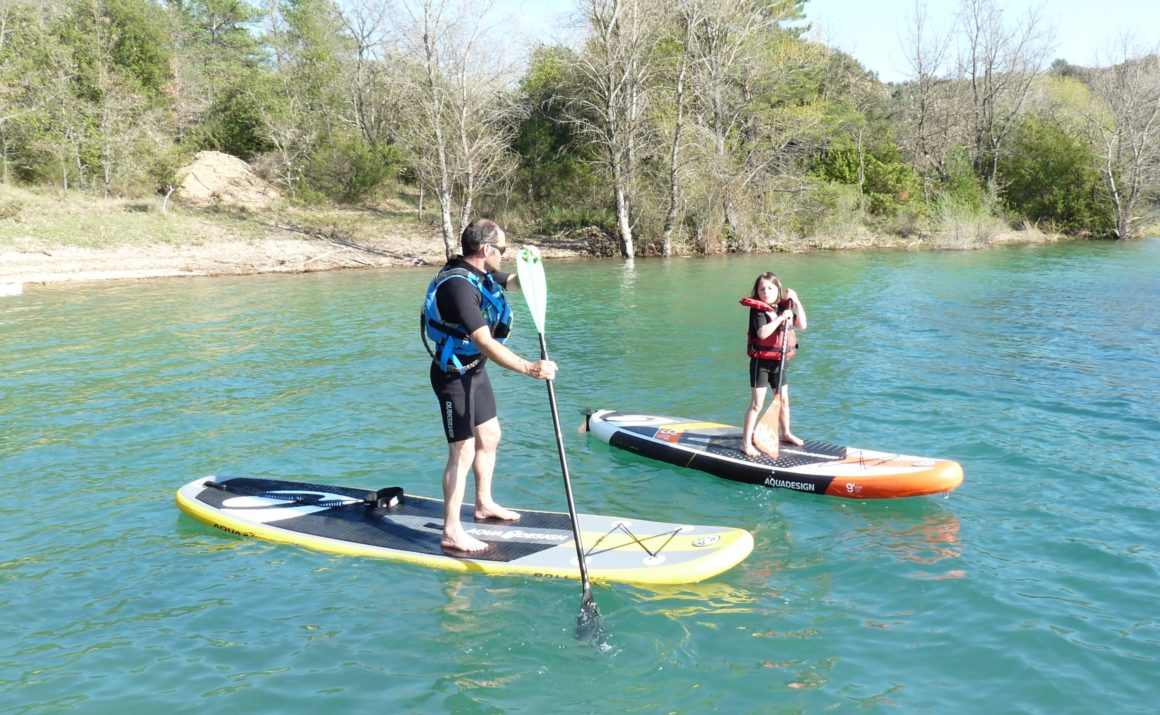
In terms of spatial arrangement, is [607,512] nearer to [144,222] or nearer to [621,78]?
[144,222]

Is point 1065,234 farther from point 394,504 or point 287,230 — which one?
point 394,504

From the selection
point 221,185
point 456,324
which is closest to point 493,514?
point 456,324

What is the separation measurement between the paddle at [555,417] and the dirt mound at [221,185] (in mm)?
31707

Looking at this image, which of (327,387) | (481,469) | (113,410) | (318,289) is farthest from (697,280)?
(481,469)

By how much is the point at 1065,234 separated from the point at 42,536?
46811 millimetres

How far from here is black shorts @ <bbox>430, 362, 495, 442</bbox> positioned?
564 centimetres

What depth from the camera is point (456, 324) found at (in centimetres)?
545

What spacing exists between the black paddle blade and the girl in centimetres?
317

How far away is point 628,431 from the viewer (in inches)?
344

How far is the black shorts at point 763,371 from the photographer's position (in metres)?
8.00

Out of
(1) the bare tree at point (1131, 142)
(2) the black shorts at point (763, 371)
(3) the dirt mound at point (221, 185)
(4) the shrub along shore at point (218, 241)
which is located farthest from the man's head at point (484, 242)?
(1) the bare tree at point (1131, 142)

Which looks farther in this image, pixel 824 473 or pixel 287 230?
Answer: pixel 287 230

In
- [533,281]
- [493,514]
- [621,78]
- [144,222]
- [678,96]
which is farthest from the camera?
[678,96]

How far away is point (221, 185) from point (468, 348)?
3375 cm
